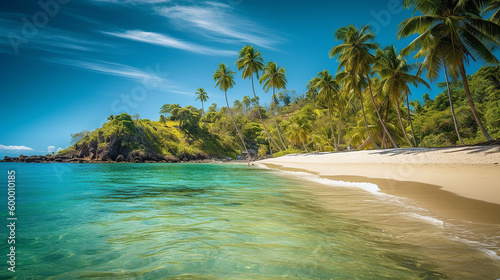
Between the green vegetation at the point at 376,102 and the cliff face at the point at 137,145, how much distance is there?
0.26m

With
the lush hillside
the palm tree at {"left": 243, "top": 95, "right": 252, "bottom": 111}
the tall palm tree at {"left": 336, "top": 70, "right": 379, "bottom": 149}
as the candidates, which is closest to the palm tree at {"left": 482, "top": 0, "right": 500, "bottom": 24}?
the lush hillside

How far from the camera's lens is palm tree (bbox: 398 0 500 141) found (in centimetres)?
1394

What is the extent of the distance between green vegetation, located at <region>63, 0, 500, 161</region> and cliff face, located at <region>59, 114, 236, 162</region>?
257 mm

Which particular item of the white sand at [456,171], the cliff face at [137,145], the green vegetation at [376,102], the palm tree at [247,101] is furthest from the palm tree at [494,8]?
the palm tree at [247,101]

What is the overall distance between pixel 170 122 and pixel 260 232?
88052 mm

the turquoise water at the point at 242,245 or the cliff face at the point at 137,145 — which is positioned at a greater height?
the cliff face at the point at 137,145

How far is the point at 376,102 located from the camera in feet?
93.2

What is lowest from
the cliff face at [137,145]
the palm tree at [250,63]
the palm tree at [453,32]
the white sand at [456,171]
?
the white sand at [456,171]

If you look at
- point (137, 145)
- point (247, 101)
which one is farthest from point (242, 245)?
point (247, 101)

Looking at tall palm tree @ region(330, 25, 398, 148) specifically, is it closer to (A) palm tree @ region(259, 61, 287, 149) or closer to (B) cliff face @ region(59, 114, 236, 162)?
(A) palm tree @ region(259, 61, 287, 149)

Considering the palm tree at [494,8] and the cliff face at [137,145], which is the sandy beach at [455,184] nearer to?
the palm tree at [494,8]

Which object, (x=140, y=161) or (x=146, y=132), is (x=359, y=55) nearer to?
(x=140, y=161)

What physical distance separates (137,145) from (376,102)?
55.8 meters

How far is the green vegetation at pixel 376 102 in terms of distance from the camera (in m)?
14.9
